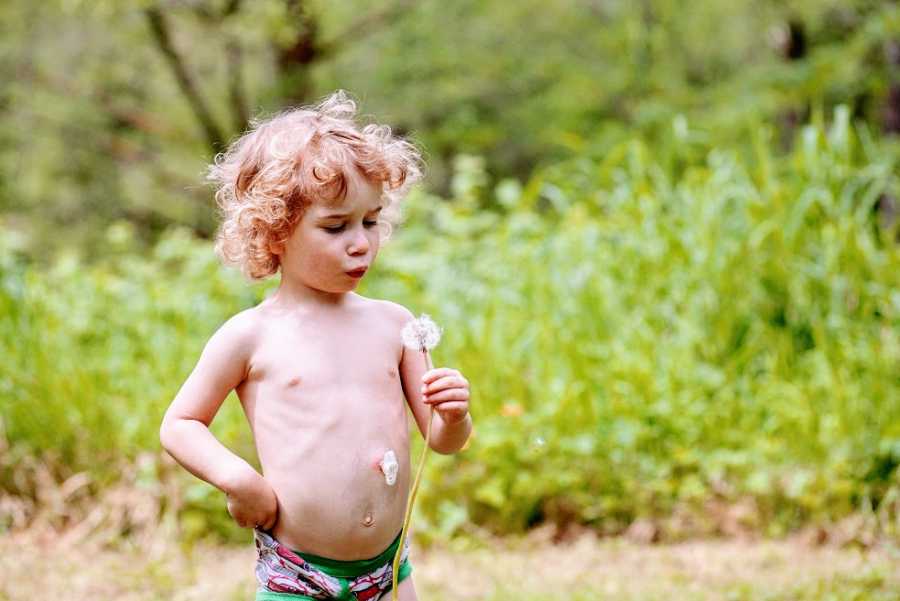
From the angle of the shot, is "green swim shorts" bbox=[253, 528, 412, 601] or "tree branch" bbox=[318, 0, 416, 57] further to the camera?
"tree branch" bbox=[318, 0, 416, 57]

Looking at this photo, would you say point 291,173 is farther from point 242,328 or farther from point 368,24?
point 368,24

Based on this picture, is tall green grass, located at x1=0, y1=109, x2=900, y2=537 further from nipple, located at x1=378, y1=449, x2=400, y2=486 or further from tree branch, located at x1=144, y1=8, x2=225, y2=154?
tree branch, located at x1=144, y1=8, x2=225, y2=154

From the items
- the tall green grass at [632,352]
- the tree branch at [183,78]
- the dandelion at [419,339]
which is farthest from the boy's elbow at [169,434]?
the tree branch at [183,78]

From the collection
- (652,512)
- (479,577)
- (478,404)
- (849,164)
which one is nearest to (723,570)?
(652,512)

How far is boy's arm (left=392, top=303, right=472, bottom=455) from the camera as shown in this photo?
7.23 feet

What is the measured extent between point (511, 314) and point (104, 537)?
2002mm

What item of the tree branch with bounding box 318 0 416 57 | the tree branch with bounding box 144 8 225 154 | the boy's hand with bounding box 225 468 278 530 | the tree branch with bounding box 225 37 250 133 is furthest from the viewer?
the tree branch with bounding box 225 37 250 133

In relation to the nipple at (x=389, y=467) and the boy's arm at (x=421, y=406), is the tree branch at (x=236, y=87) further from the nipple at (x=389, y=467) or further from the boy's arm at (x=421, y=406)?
the nipple at (x=389, y=467)

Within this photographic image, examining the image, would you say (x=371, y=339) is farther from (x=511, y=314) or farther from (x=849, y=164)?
A: (x=849, y=164)

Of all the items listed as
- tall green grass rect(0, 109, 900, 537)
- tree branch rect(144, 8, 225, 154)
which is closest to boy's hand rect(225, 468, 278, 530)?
tall green grass rect(0, 109, 900, 537)

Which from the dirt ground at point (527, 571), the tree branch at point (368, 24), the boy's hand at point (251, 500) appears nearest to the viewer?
the boy's hand at point (251, 500)

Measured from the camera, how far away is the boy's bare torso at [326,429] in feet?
6.82

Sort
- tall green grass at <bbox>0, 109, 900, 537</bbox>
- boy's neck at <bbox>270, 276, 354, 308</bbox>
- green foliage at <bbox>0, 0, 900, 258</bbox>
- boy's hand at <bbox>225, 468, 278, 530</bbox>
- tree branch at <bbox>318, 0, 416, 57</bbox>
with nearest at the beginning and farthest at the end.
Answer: boy's hand at <bbox>225, 468, 278, 530</bbox> → boy's neck at <bbox>270, 276, 354, 308</bbox> → tall green grass at <bbox>0, 109, 900, 537</bbox> → green foliage at <bbox>0, 0, 900, 258</bbox> → tree branch at <bbox>318, 0, 416, 57</bbox>

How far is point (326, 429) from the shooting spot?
6.84 feet
